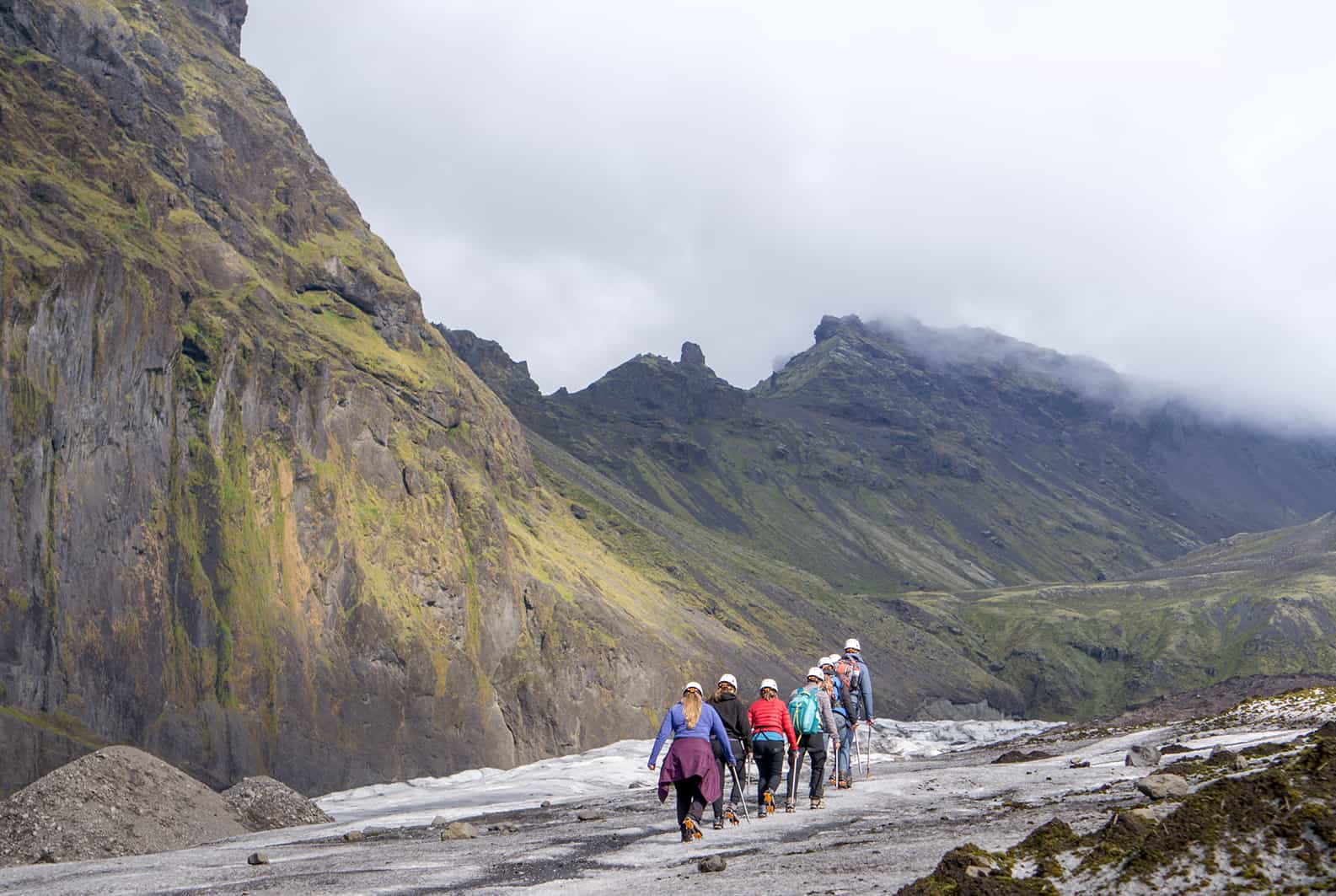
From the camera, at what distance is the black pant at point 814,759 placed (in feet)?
79.7

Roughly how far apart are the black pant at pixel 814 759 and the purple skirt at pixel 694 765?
4.93 meters

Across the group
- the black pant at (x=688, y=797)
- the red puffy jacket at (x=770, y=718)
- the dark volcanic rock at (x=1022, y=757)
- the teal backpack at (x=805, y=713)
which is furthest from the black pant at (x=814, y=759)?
the dark volcanic rock at (x=1022, y=757)

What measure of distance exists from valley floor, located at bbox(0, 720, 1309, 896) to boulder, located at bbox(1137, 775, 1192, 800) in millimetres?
1052

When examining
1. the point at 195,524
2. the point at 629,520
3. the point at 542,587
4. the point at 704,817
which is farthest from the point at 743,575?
the point at 704,817

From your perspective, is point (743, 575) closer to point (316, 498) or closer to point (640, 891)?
point (316, 498)

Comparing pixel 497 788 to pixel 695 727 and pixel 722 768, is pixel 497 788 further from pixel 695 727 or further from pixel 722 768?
pixel 695 727

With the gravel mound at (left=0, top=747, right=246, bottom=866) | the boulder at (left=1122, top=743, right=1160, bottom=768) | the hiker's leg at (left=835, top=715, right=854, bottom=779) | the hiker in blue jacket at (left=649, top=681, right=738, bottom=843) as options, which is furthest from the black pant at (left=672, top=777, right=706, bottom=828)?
the gravel mound at (left=0, top=747, right=246, bottom=866)

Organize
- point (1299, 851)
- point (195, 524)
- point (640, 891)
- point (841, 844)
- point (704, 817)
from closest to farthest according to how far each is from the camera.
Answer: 1. point (1299, 851)
2. point (640, 891)
3. point (841, 844)
4. point (704, 817)
5. point (195, 524)

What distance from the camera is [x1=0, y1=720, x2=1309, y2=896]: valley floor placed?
1593 cm

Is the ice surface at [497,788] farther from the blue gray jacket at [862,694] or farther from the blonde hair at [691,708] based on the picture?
the blonde hair at [691,708]

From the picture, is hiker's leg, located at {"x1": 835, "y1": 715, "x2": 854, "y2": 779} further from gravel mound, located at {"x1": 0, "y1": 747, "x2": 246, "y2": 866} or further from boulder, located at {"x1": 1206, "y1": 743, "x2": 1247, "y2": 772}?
gravel mound, located at {"x1": 0, "y1": 747, "x2": 246, "y2": 866}

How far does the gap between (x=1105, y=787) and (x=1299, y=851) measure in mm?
13187

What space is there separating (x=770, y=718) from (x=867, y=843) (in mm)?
4802

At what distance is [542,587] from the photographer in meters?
99.9
